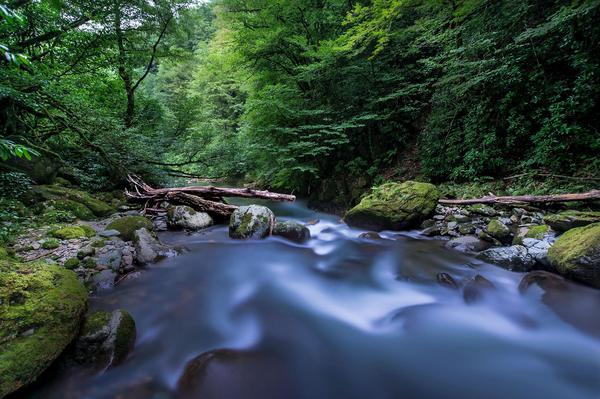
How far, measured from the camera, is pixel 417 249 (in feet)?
16.8

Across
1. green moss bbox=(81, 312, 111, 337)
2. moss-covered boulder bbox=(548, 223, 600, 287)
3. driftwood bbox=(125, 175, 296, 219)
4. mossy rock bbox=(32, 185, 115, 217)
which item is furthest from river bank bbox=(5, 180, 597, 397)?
driftwood bbox=(125, 175, 296, 219)

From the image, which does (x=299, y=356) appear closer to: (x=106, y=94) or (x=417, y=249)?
(x=417, y=249)

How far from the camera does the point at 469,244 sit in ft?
15.8

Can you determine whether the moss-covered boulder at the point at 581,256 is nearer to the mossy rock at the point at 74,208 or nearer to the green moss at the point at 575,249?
the green moss at the point at 575,249

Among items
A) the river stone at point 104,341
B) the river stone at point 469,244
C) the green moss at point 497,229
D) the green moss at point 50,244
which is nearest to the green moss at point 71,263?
the green moss at point 50,244

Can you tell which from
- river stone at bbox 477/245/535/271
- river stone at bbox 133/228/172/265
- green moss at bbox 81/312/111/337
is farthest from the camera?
river stone at bbox 133/228/172/265

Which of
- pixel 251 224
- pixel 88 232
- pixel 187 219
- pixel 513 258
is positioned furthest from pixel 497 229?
pixel 88 232

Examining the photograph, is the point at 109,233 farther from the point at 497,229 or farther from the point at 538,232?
the point at 538,232

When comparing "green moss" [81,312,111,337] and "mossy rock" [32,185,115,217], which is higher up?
"mossy rock" [32,185,115,217]

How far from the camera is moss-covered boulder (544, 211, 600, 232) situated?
12.9ft

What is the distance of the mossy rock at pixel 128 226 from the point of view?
5.12 m

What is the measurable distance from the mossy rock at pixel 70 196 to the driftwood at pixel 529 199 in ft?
26.5

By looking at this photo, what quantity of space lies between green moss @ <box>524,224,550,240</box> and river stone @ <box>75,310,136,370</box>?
18.5ft

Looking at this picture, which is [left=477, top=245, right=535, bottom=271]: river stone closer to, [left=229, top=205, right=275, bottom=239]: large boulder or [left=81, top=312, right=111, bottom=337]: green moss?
[left=229, top=205, right=275, bottom=239]: large boulder
